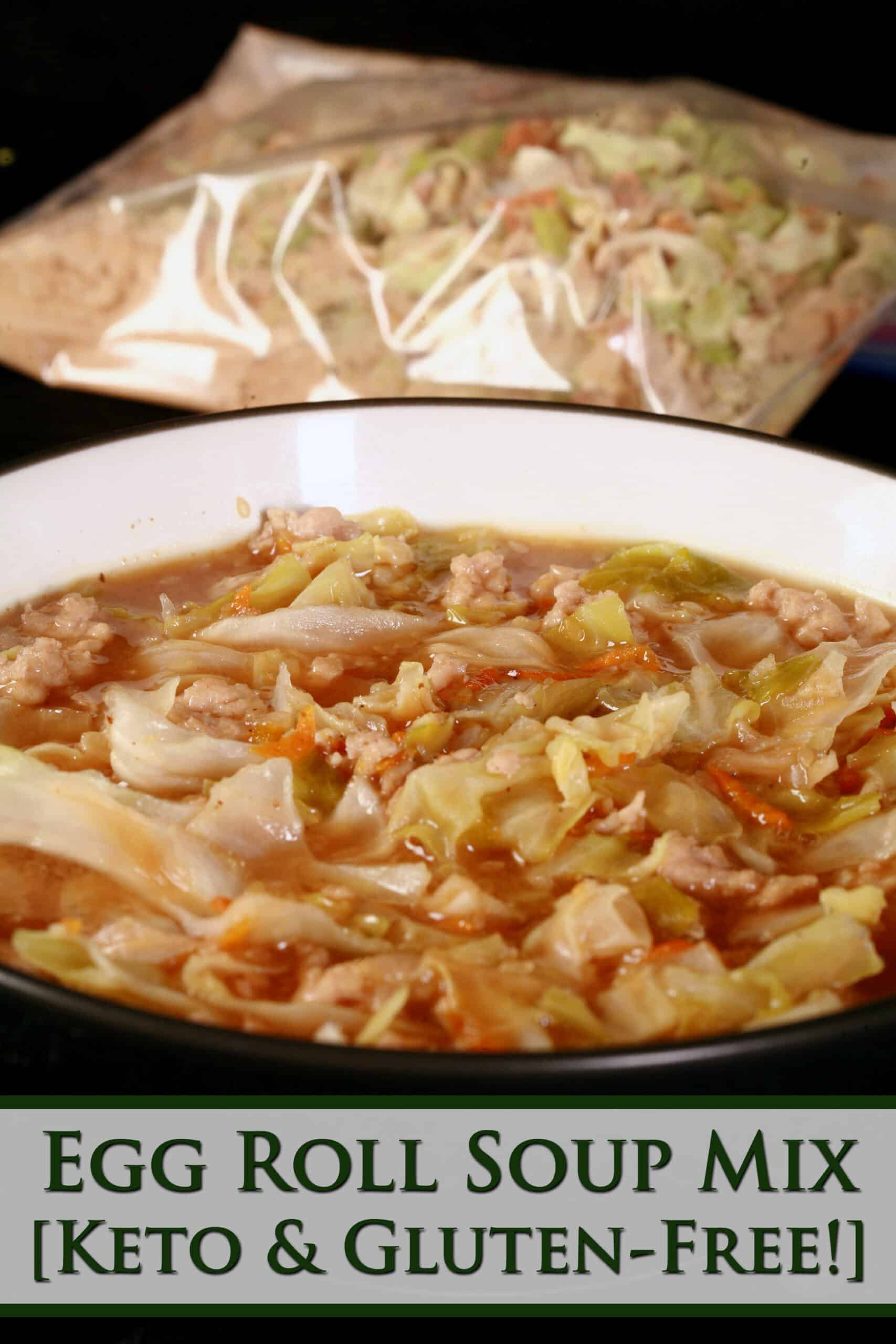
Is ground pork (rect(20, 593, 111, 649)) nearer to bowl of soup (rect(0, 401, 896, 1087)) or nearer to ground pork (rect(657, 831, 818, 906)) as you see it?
bowl of soup (rect(0, 401, 896, 1087))

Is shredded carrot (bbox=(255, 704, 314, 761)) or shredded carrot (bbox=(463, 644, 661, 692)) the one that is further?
shredded carrot (bbox=(463, 644, 661, 692))

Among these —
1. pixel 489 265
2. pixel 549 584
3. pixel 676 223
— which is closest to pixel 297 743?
pixel 549 584

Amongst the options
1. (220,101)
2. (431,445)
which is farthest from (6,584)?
(220,101)

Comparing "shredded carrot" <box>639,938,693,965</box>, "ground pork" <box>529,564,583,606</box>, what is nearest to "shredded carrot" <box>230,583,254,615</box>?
"ground pork" <box>529,564,583,606</box>

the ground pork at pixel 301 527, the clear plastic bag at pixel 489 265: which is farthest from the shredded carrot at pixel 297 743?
the clear plastic bag at pixel 489 265

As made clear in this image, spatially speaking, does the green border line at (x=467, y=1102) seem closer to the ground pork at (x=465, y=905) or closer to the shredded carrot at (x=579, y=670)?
the ground pork at (x=465, y=905)

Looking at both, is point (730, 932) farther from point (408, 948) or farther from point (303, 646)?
point (303, 646)
